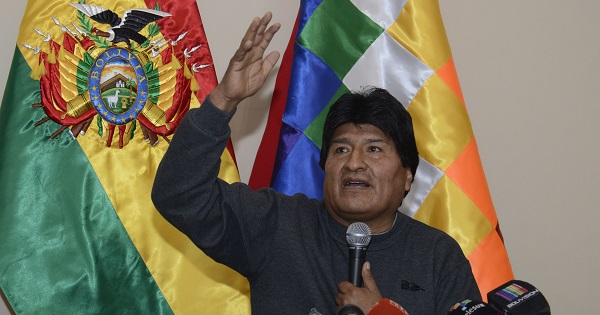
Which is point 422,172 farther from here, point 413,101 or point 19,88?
point 19,88

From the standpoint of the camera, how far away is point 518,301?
1.50 metres

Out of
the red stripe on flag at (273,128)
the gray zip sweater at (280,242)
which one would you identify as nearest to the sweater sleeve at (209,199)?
the gray zip sweater at (280,242)

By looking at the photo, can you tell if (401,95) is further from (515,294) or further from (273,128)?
(515,294)

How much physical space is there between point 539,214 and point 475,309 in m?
1.85

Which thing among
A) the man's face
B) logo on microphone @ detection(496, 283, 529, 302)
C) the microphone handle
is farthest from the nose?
logo on microphone @ detection(496, 283, 529, 302)

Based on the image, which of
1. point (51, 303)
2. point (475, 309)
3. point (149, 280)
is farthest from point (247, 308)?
point (475, 309)

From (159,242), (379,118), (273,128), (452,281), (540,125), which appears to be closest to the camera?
(452,281)

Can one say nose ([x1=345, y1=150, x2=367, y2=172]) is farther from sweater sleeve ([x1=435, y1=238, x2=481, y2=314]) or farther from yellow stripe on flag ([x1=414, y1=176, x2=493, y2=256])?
yellow stripe on flag ([x1=414, y1=176, x2=493, y2=256])

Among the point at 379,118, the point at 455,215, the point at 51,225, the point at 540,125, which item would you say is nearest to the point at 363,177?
the point at 379,118

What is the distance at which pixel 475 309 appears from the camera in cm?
151

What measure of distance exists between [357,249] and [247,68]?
19.7 inches

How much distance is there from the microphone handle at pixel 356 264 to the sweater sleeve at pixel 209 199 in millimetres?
371

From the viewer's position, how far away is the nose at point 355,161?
2135 mm

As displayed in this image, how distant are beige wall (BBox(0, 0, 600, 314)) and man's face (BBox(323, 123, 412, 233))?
1.11 meters
